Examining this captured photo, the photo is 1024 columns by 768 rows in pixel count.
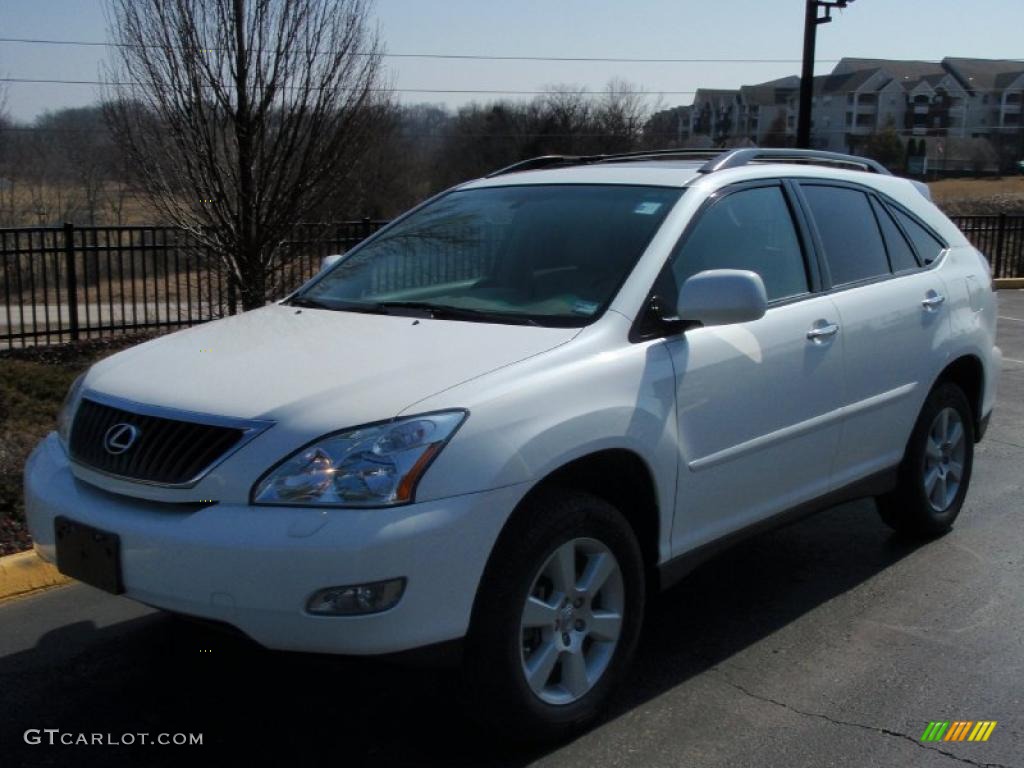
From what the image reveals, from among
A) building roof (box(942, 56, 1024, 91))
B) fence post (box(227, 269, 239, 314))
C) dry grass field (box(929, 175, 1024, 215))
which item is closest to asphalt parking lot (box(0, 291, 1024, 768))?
fence post (box(227, 269, 239, 314))

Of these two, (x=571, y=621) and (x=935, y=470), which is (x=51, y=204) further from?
(x=571, y=621)

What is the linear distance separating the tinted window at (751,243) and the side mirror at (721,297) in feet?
0.84

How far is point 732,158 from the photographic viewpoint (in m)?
4.49

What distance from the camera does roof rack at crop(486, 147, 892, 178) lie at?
15.0 feet

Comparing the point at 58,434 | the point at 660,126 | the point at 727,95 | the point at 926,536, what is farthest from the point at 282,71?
the point at 727,95

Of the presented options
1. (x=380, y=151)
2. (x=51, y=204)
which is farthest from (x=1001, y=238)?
(x=51, y=204)

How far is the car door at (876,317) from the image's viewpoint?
15.0 ft

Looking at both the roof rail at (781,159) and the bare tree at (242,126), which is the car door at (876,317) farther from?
the bare tree at (242,126)

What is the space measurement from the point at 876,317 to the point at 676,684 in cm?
189

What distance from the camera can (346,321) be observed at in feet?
13.1

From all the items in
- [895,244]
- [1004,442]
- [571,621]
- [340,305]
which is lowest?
[1004,442]

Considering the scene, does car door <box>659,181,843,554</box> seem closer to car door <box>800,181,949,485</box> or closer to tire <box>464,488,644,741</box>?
car door <box>800,181,949,485</box>

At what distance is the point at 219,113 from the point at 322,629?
6.41m

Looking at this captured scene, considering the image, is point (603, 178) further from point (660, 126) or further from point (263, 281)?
point (660, 126)
